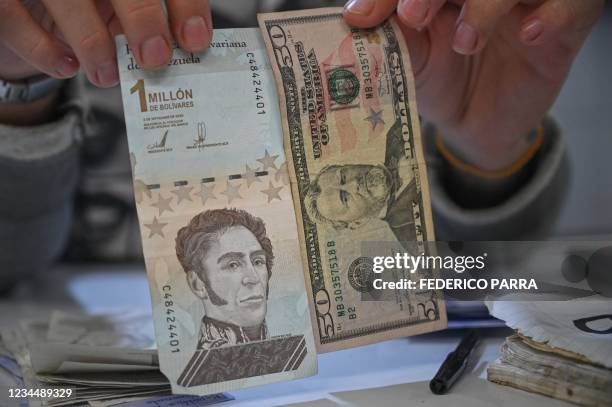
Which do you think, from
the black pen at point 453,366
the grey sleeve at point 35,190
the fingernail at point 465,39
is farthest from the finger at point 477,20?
the grey sleeve at point 35,190

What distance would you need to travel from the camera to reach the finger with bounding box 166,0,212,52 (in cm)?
60

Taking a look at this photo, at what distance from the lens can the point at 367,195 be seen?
654 mm

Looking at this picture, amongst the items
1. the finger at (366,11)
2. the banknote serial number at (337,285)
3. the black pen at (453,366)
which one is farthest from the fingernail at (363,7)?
the black pen at (453,366)

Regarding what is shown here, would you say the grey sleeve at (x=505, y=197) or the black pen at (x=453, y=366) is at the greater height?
Result: the grey sleeve at (x=505, y=197)

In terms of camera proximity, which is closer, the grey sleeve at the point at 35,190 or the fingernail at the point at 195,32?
the fingernail at the point at 195,32

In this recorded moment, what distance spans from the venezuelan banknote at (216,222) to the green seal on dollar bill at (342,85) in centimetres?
7

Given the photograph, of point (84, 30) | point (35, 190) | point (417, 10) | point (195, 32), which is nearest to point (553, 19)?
point (417, 10)

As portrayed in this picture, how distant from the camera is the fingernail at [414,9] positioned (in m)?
0.65

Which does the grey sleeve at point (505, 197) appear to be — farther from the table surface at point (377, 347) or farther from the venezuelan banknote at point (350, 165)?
the venezuelan banknote at point (350, 165)

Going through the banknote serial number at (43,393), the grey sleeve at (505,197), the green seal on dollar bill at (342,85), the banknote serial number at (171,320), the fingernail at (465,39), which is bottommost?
the banknote serial number at (43,393)

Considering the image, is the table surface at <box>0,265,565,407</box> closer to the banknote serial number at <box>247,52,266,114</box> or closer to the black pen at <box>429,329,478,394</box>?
the black pen at <box>429,329,478,394</box>

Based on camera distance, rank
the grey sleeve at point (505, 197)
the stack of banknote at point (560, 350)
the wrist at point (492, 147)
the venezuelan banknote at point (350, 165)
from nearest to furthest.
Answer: the stack of banknote at point (560, 350)
the venezuelan banknote at point (350, 165)
the wrist at point (492, 147)
the grey sleeve at point (505, 197)

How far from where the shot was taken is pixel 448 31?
0.77 meters

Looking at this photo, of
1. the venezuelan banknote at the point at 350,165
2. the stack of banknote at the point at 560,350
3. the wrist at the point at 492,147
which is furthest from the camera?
the wrist at the point at 492,147
